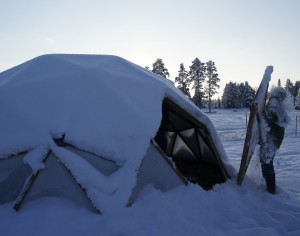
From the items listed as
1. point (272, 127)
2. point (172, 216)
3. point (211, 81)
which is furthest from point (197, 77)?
point (172, 216)

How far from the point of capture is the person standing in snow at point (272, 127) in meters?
5.27

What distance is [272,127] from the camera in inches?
216

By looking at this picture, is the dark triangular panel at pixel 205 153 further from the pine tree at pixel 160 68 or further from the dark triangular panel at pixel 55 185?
the pine tree at pixel 160 68

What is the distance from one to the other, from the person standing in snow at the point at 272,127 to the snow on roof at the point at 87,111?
3.40 ft

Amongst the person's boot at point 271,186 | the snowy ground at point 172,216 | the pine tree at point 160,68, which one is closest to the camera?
the snowy ground at point 172,216

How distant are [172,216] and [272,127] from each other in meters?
2.71

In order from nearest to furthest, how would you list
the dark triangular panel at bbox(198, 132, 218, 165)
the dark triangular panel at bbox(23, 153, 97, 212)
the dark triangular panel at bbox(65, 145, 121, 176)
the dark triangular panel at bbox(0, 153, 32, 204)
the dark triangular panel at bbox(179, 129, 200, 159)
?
the dark triangular panel at bbox(23, 153, 97, 212)
the dark triangular panel at bbox(0, 153, 32, 204)
the dark triangular panel at bbox(65, 145, 121, 176)
the dark triangular panel at bbox(198, 132, 218, 165)
the dark triangular panel at bbox(179, 129, 200, 159)

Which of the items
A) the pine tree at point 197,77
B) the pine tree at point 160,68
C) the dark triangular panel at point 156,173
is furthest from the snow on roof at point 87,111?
the pine tree at point 197,77

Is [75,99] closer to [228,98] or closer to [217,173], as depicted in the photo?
[217,173]

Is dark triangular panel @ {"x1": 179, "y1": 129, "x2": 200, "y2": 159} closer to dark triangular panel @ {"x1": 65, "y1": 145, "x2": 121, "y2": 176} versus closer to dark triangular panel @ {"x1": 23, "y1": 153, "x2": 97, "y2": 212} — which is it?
dark triangular panel @ {"x1": 65, "y1": 145, "x2": 121, "y2": 176}

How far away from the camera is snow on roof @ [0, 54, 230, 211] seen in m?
4.28

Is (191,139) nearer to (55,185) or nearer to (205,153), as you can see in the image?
(205,153)

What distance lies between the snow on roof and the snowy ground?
0.40 metres

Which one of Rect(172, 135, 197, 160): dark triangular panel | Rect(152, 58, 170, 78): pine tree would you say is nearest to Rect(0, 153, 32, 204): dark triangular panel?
Rect(172, 135, 197, 160): dark triangular panel
